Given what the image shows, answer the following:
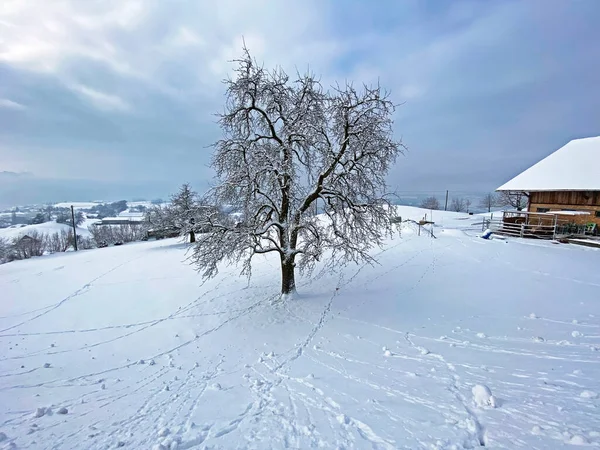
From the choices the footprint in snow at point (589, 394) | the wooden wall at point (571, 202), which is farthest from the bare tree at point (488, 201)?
the footprint in snow at point (589, 394)

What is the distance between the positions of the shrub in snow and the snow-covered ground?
0.02 m

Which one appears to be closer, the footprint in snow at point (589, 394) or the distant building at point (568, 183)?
the footprint in snow at point (589, 394)

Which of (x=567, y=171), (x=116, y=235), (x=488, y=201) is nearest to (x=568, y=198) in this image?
(x=567, y=171)

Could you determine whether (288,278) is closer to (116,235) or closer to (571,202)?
(571,202)

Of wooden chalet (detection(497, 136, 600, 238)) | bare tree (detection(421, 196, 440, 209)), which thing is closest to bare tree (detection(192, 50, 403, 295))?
wooden chalet (detection(497, 136, 600, 238))

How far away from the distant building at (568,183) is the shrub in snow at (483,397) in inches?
798

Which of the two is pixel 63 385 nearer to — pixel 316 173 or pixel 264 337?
pixel 264 337

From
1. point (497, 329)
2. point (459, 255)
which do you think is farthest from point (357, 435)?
point (459, 255)

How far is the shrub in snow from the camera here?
3994 millimetres

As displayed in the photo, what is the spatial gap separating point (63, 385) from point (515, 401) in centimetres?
854

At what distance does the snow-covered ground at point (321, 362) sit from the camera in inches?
147

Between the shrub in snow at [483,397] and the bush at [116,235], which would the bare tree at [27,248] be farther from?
the shrub in snow at [483,397]

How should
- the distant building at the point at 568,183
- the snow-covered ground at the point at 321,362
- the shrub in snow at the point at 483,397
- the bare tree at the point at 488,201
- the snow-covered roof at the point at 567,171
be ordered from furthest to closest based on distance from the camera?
the bare tree at the point at 488,201
the snow-covered roof at the point at 567,171
the distant building at the point at 568,183
the shrub in snow at the point at 483,397
the snow-covered ground at the point at 321,362

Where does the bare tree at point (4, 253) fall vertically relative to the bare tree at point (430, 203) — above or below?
below
